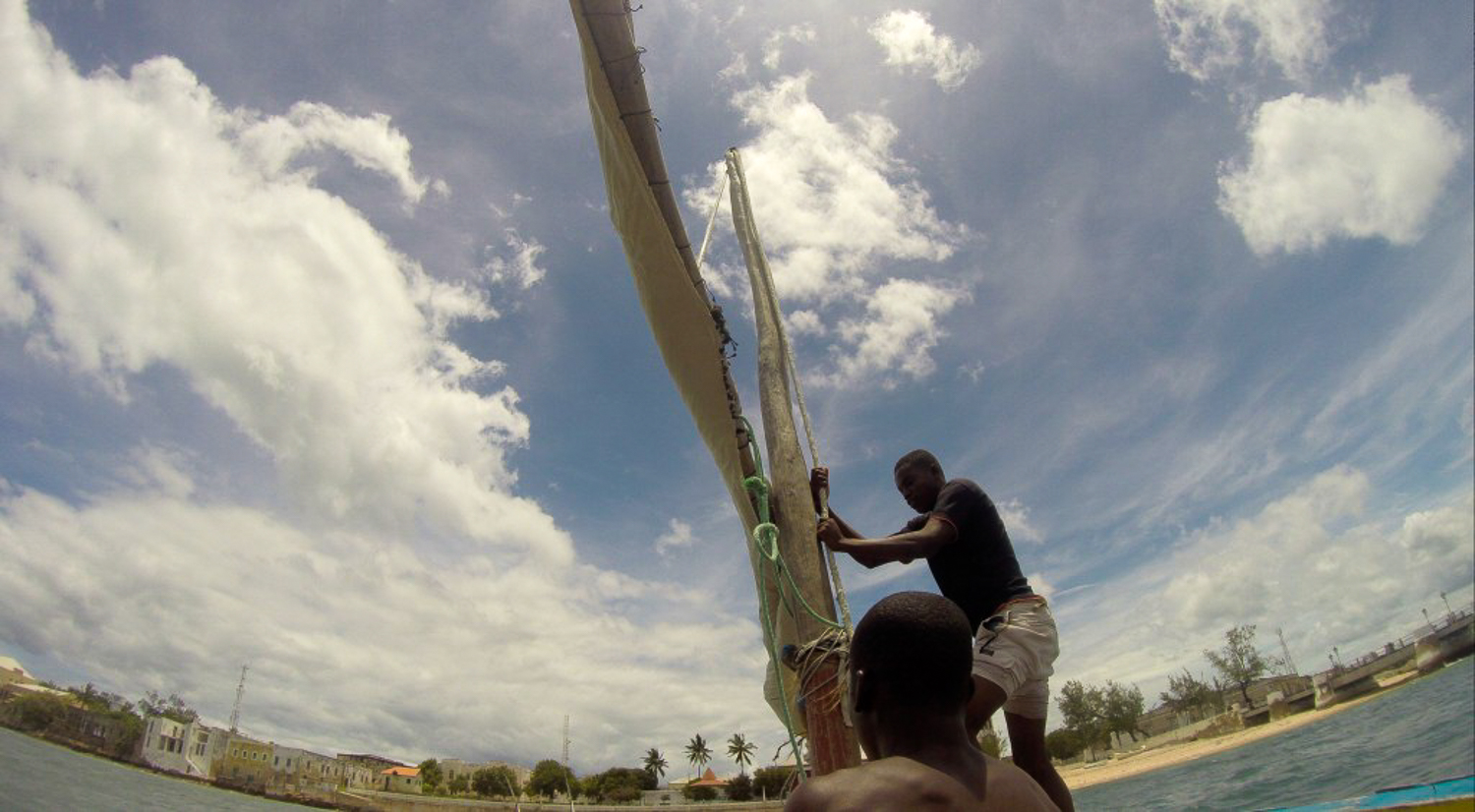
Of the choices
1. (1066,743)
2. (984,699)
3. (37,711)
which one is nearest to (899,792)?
(984,699)

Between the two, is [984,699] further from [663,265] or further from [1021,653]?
[663,265]

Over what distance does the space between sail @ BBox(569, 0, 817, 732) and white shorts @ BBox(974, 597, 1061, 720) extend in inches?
57.2

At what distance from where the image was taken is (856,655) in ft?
4.88

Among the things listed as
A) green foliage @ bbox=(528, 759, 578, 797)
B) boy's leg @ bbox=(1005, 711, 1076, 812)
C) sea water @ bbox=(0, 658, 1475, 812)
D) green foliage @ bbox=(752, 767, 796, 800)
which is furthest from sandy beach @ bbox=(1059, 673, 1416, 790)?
boy's leg @ bbox=(1005, 711, 1076, 812)

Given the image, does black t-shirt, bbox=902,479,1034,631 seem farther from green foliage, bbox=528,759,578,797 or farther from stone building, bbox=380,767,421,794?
stone building, bbox=380,767,421,794

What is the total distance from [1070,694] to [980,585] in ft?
268

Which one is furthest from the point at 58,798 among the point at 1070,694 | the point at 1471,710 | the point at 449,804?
the point at 1070,694

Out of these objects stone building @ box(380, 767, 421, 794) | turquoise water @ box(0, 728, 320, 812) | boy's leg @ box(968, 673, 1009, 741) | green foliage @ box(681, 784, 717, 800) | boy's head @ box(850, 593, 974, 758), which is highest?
boy's head @ box(850, 593, 974, 758)

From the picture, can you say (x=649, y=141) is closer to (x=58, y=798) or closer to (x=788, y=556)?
(x=788, y=556)

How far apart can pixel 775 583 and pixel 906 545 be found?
64cm

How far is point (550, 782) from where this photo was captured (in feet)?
201

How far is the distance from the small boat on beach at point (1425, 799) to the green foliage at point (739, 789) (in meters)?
58.4

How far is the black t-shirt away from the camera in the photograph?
9.42ft

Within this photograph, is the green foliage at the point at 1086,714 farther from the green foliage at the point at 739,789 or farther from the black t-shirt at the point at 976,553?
the black t-shirt at the point at 976,553
